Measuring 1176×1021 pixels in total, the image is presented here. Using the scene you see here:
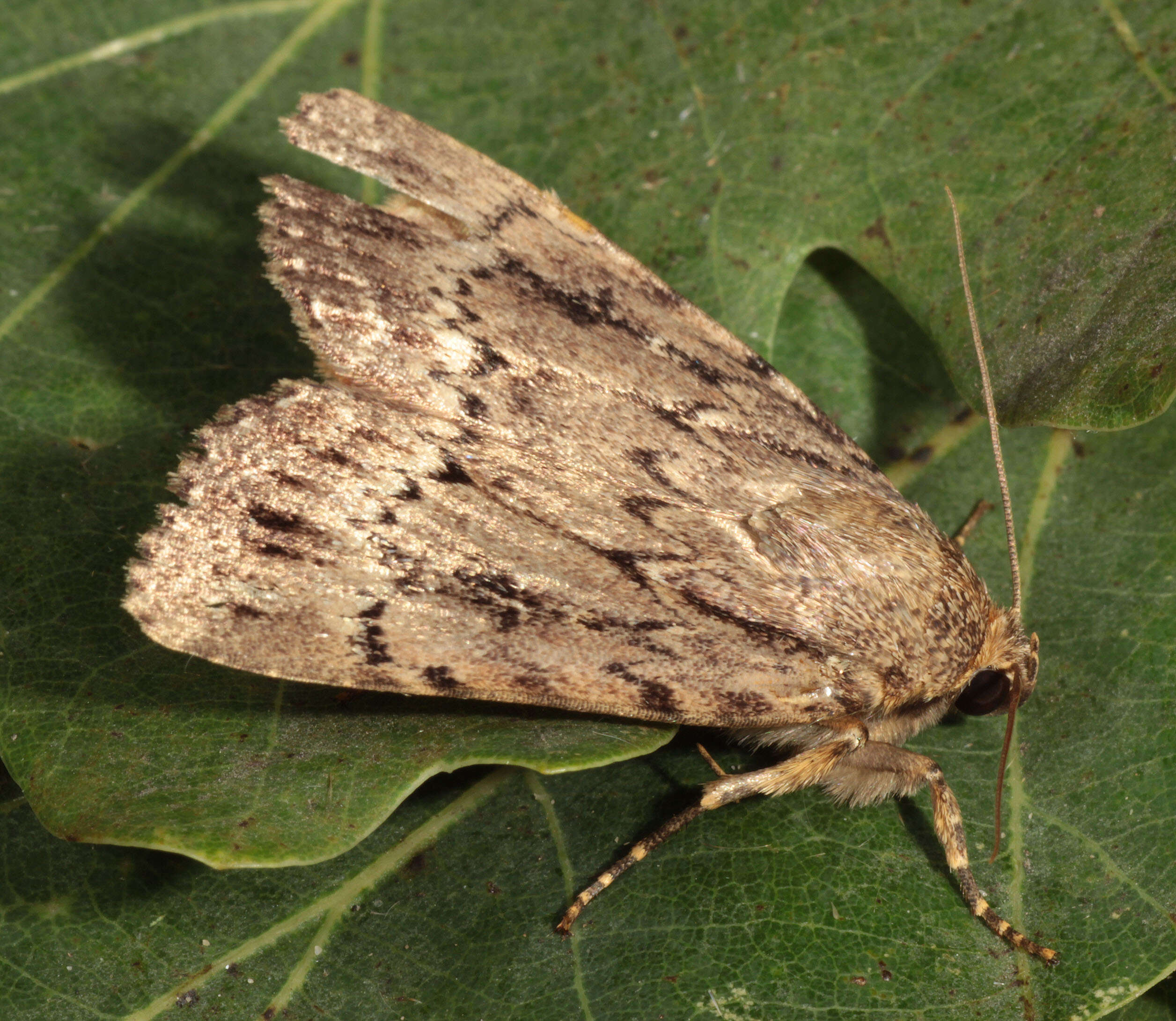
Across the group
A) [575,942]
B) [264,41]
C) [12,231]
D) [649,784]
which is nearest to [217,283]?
[12,231]

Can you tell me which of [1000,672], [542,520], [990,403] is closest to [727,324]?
[990,403]

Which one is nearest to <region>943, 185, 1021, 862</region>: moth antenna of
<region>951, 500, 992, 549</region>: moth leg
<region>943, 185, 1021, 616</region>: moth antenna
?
<region>943, 185, 1021, 616</region>: moth antenna

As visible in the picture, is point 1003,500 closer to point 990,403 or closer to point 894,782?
point 990,403

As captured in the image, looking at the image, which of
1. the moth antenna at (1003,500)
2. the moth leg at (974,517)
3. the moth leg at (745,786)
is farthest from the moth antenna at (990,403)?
the moth leg at (745,786)

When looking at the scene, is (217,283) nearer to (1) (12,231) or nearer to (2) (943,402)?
(1) (12,231)

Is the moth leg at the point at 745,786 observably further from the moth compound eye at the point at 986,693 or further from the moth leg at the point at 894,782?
the moth compound eye at the point at 986,693

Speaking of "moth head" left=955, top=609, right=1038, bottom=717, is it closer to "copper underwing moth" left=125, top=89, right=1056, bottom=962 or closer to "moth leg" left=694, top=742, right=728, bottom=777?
"copper underwing moth" left=125, top=89, right=1056, bottom=962

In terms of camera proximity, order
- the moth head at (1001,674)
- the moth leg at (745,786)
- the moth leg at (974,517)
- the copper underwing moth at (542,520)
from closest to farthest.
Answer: the copper underwing moth at (542,520), the moth leg at (745,786), the moth head at (1001,674), the moth leg at (974,517)
